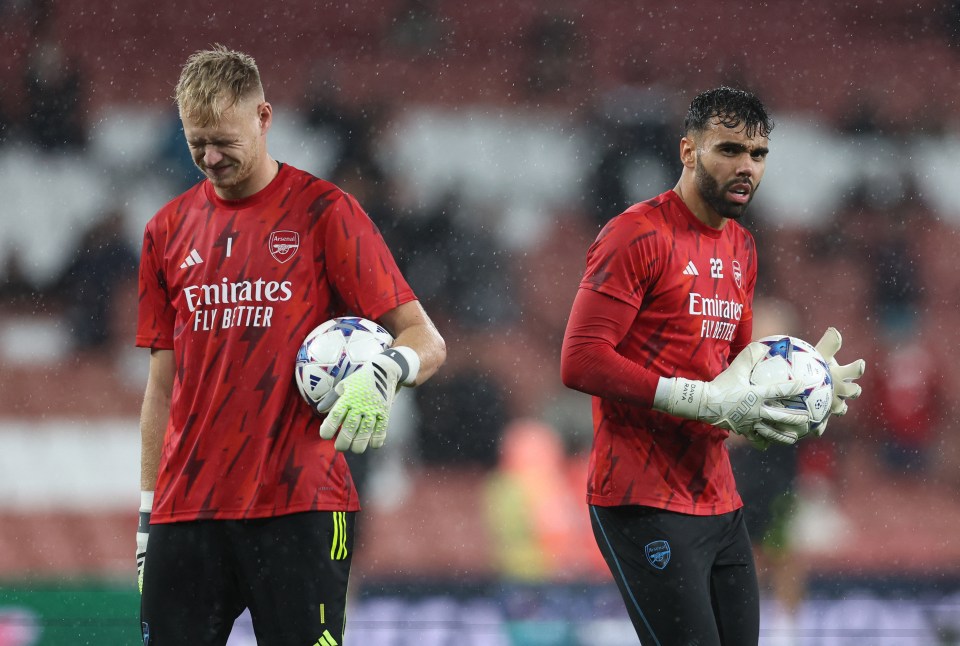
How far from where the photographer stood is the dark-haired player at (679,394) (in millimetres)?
3133

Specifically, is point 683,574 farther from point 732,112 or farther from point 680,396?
point 732,112

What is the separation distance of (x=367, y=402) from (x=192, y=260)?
711mm

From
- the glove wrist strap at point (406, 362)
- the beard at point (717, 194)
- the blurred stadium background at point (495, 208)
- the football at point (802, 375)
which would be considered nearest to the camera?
the glove wrist strap at point (406, 362)

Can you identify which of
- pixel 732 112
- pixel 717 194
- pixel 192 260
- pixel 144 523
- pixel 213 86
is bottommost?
pixel 144 523

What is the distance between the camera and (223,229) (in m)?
2.97

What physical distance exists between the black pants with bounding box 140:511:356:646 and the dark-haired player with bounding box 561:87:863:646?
78 centimetres

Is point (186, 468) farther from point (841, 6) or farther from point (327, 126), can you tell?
point (841, 6)

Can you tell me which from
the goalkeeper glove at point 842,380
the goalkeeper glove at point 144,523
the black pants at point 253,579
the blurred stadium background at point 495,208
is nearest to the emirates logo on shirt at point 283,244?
the black pants at point 253,579

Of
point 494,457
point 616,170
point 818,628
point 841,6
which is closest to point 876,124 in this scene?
point 841,6

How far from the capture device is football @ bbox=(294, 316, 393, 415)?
8.97 feet

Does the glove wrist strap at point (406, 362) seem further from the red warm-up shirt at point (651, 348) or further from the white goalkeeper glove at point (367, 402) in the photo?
the red warm-up shirt at point (651, 348)

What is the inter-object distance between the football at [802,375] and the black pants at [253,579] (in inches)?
46.6

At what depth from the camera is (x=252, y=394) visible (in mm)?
2838

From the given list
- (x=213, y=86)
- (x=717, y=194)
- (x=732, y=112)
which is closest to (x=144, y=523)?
(x=213, y=86)
